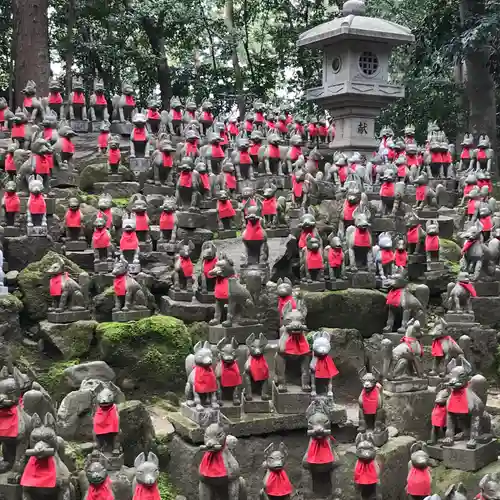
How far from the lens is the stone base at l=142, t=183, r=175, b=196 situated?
1465 cm

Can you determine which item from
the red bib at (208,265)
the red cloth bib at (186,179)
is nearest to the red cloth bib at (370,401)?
the red bib at (208,265)

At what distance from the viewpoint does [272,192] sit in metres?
13.0

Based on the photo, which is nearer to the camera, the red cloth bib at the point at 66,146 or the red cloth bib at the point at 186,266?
the red cloth bib at the point at 186,266

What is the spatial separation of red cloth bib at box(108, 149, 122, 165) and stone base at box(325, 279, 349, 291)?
5.09 meters

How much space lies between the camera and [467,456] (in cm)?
911

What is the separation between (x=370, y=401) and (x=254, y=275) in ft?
8.74

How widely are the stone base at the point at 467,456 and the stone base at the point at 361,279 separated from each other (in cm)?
342

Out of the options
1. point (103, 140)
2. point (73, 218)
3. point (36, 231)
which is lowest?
point (36, 231)

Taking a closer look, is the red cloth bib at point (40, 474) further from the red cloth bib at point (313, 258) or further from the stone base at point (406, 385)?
the red cloth bib at point (313, 258)

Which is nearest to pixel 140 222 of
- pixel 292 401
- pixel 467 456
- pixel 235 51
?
pixel 292 401

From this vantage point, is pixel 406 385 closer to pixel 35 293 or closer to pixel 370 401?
pixel 370 401

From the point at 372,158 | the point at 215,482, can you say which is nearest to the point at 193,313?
the point at 215,482

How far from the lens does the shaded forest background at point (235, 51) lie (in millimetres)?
18641

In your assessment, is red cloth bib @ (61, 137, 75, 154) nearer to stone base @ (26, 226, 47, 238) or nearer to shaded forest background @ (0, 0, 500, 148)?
stone base @ (26, 226, 47, 238)
